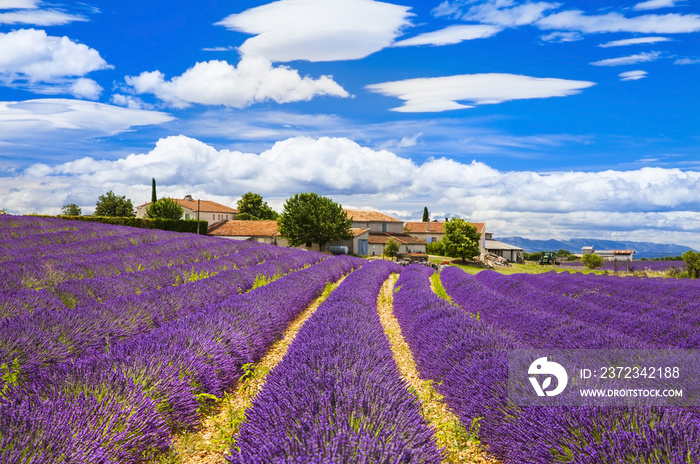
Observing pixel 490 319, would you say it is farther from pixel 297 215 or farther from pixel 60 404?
pixel 297 215

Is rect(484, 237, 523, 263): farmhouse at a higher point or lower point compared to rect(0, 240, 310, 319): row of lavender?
lower

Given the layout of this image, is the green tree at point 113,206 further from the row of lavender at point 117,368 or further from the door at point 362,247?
the row of lavender at point 117,368

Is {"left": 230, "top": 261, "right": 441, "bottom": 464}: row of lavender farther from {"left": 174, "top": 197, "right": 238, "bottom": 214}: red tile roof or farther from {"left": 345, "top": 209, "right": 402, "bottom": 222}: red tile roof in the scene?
{"left": 174, "top": 197, "right": 238, "bottom": 214}: red tile roof

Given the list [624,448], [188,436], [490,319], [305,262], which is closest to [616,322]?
[490,319]

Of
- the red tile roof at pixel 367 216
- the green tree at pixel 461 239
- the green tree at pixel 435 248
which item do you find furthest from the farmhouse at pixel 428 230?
the green tree at pixel 461 239

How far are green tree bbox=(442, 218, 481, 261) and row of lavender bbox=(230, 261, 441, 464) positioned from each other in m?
38.4

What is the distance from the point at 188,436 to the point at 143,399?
21.4 inches

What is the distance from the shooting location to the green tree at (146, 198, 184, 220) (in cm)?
4788

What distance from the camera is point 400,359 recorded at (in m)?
6.01

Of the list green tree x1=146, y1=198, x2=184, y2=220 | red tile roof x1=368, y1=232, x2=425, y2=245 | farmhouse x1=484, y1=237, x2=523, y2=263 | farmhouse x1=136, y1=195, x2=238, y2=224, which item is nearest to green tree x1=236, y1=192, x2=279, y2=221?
farmhouse x1=136, y1=195, x2=238, y2=224

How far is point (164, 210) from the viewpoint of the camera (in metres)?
48.0
